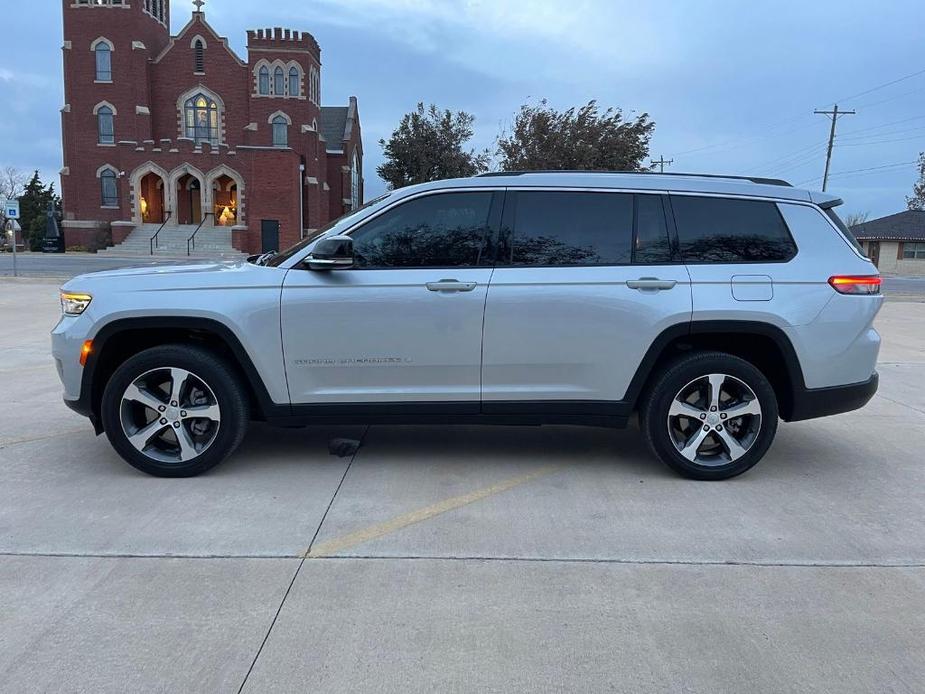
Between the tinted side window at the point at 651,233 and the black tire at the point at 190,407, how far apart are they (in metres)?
2.68

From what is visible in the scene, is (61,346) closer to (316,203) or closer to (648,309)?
(648,309)

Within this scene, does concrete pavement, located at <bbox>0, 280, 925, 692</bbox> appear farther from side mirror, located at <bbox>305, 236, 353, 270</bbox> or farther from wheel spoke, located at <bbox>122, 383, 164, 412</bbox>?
side mirror, located at <bbox>305, 236, 353, 270</bbox>

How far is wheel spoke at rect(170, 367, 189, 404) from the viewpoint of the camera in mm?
4449

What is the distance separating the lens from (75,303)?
4434 mm

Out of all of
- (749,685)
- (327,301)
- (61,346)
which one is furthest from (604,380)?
(61,346)

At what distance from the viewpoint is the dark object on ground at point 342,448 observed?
16.6ft

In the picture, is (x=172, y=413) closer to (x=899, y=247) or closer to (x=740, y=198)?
(x=740, y=198)

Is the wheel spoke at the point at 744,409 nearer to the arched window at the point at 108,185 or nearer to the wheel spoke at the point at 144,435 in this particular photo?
the wheel spoke at the point at 144,435

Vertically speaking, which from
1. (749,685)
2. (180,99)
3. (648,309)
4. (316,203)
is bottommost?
(749,685)

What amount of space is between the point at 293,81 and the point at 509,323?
47.4 metres

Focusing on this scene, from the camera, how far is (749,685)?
2578 millimetres

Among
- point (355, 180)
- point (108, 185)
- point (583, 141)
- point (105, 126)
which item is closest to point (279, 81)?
point (105, 126)

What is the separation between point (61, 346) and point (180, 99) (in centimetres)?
4820

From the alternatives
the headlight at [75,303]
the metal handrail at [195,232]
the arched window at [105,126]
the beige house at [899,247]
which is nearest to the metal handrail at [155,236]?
the metal handrail at [195,232]
